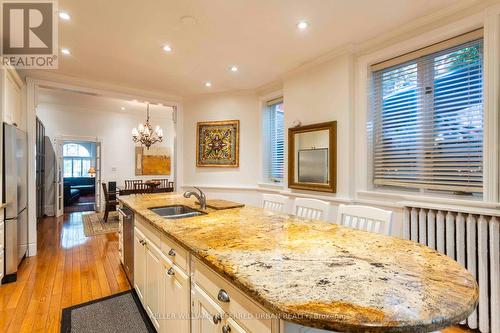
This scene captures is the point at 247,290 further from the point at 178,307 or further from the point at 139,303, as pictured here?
the point at 139,303

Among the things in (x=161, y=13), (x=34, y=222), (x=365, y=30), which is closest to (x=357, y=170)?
(x=365, y=30)

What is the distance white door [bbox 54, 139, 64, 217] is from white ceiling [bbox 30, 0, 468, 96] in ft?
11.1

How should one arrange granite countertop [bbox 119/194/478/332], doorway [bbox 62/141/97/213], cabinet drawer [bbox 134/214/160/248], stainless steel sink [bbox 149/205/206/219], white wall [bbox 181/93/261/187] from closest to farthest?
granite countertop [bbox 119/194/478/332] → cabinet drawer [bbox 134/214/160/248] → stainless steel sink [bbox 149/205/206/219] → white wall [bbox 181/93/261/187] → doorway [bbox 62/141/97/213]

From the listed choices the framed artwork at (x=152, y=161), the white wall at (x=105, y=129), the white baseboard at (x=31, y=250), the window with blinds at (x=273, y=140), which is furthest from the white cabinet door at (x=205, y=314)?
the framed artwork at (x=152, y=161)

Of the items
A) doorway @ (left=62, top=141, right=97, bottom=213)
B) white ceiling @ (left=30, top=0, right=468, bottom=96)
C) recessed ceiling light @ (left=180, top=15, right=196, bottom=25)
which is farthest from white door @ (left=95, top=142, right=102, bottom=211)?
recessed ceiling light @ (left=180, top=15, right=196, bottom=25)

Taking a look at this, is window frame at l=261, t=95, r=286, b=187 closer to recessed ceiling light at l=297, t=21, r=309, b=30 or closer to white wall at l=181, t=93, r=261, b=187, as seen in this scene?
white wall at l=181, t=93, r=261, b=187

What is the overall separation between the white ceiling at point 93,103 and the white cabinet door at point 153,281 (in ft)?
13.4

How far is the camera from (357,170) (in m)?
2.90

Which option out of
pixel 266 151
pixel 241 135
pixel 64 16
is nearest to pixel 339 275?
pixel 64 16

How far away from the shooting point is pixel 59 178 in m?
6.10

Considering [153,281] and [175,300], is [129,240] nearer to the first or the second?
[153,281]

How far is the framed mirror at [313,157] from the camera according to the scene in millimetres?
3037

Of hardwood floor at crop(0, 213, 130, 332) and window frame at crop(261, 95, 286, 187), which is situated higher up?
window frame at crop(261, 95, 286, 187)

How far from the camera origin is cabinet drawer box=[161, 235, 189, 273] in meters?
1.36
